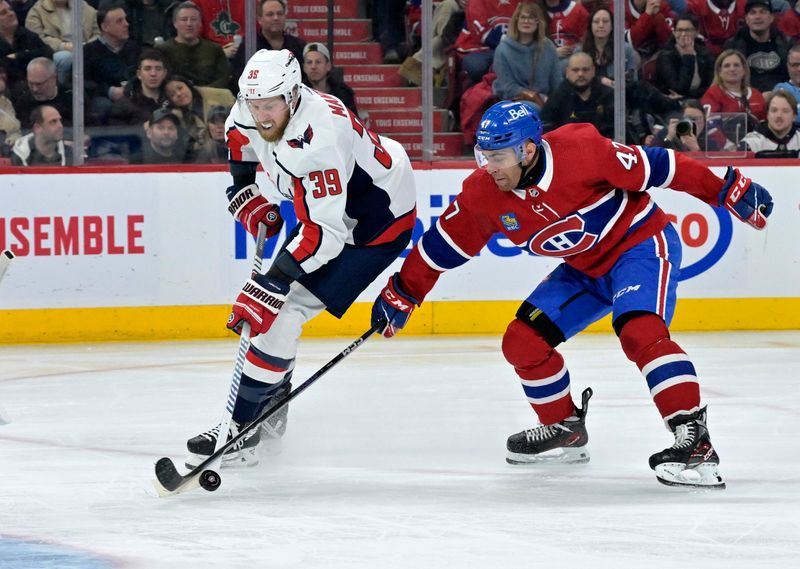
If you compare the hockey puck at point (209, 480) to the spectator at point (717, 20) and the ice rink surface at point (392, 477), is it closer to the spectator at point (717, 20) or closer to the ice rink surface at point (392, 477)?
the ice rink surface at point (392, 477)

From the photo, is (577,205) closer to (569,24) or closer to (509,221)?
(509,221)

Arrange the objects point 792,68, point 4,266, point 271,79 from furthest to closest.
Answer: point 792,68 → point 4,266 → point 271,79

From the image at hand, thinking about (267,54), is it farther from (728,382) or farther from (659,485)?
(728,382)

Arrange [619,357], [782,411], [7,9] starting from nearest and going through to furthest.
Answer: [782,411]
[619,357]
[7,9]

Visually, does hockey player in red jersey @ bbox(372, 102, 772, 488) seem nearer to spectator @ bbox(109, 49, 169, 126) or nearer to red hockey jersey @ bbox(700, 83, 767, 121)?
spectator @ bbox(109, 49, 169, 126)

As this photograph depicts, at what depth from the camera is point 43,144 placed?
21.3ft

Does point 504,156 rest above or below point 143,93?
above

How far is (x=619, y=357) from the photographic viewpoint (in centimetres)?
601

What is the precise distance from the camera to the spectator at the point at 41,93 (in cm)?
644

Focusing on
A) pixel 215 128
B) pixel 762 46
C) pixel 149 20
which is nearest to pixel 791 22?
pixel 762 46

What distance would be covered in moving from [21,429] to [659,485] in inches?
81.8

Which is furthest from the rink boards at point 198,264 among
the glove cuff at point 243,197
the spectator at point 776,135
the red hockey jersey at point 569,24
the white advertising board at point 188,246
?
the glove cuff at point 243,197

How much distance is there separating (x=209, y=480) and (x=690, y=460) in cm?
119

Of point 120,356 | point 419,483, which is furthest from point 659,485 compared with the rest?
point 120,356
